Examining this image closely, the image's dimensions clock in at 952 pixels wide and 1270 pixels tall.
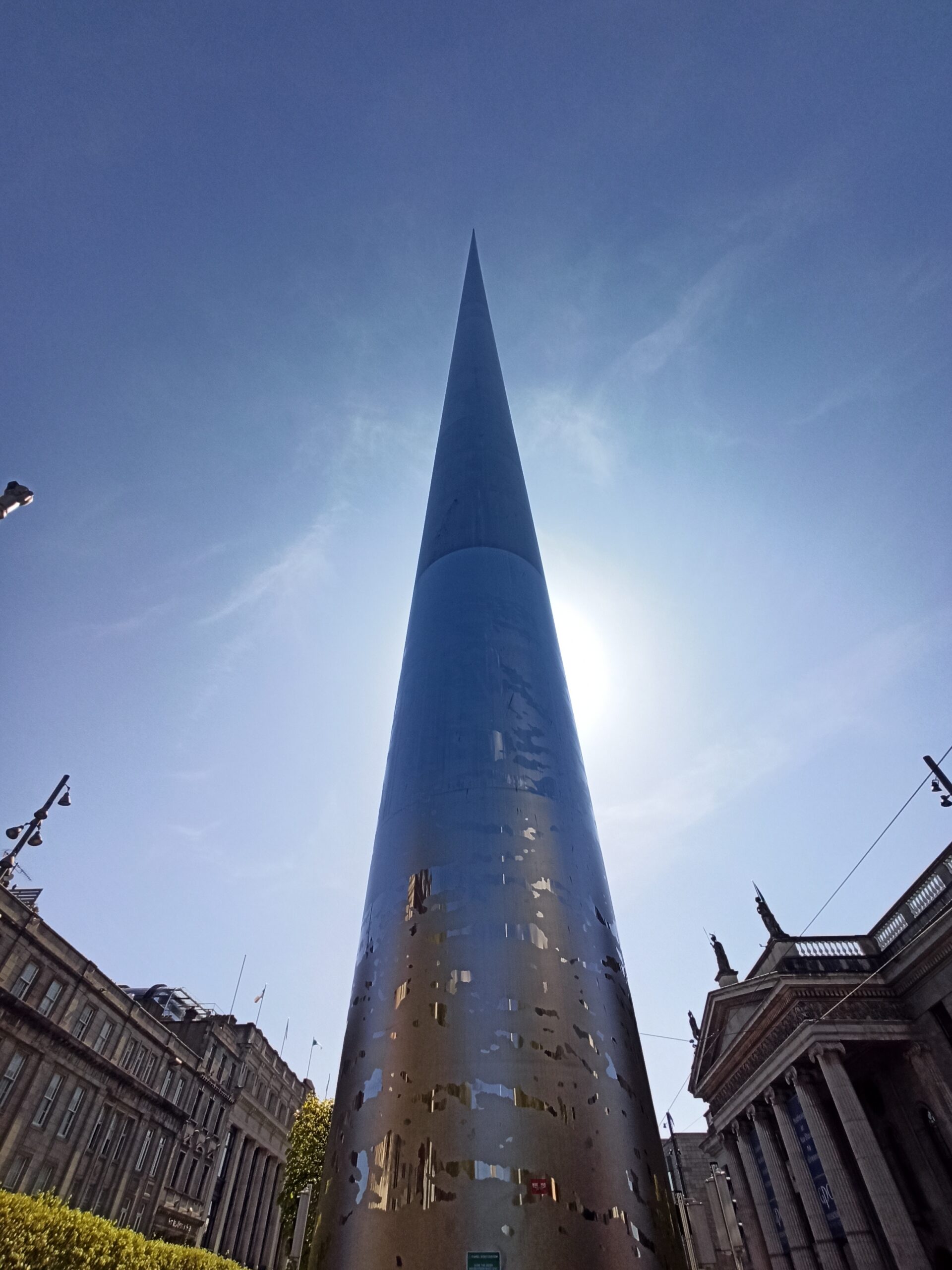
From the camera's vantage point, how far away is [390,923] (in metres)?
6.11

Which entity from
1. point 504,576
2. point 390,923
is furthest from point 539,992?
point 504,576

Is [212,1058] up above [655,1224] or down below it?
above

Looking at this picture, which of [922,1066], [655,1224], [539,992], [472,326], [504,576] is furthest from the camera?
[922,1066]

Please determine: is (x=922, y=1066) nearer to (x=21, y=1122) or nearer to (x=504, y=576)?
(x=504, y=576)

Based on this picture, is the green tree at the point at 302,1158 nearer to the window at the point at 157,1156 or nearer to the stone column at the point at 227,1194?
the window at the point at 157,1156

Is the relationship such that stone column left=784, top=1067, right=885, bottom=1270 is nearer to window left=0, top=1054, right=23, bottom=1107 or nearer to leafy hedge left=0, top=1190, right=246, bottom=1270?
leafy hedge left=0, top=1190, right=246, bottom=1270

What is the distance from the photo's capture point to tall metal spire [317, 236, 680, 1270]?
14.2ft

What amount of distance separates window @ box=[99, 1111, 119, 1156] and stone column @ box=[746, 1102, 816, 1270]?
1254 inches

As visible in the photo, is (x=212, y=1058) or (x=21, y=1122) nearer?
(x=21, y=1122)

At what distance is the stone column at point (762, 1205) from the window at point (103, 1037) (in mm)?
32587

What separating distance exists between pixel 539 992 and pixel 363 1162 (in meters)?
1.64

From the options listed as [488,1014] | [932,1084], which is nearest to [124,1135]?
[932,1084]

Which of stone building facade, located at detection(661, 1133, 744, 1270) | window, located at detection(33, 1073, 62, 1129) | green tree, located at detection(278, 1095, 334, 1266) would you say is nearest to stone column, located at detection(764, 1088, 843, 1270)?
stone building facade, located at detection(661, 1133, 744, 1270)

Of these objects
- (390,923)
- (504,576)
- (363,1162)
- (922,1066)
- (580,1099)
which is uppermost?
(922,1066)
